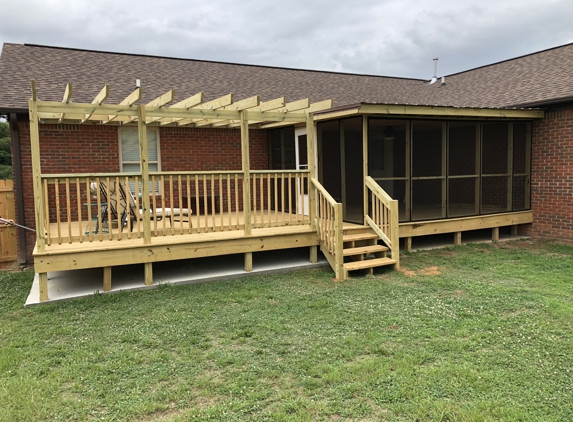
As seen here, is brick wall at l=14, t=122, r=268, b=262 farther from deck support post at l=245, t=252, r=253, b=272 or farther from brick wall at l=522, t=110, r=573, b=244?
brick wall at l=522, t=110, r=573, b=244

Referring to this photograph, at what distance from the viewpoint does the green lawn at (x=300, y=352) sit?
3.04 metres

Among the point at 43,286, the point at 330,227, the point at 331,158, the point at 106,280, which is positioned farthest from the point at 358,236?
the point at 43,286

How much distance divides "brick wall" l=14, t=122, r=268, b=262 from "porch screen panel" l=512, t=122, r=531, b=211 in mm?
5589

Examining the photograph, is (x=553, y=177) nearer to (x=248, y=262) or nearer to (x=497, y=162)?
(x=497, y=162)

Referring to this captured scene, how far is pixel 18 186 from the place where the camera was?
25.9ft

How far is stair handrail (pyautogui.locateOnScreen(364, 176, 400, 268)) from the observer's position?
692cm

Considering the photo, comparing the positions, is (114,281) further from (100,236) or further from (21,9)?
(21,9)

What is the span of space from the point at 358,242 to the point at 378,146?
3.40 metres

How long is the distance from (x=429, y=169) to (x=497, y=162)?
1.69 m

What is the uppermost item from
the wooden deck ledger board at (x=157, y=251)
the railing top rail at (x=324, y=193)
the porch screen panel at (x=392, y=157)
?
the porch screen panel at (x=392, y=157)

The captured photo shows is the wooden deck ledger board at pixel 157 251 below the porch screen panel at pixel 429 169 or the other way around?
below

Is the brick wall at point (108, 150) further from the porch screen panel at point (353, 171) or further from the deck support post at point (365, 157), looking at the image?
the deck support post at point (365, 157)

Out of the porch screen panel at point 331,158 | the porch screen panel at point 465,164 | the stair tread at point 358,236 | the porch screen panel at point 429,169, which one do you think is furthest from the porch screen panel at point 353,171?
the porch screen panel at point 465,164

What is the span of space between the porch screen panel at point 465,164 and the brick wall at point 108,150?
13.7 ft
